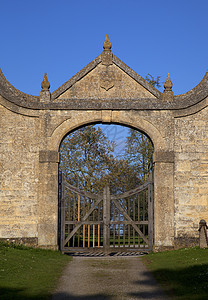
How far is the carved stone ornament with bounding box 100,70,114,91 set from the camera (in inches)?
561

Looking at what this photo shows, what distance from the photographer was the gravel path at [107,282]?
727 centimetres

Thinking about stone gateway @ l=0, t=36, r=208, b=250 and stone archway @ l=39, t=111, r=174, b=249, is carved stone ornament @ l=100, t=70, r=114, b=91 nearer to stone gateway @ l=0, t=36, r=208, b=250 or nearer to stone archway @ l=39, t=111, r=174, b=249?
stone gateway @ l=0, t=36, r=208, b=250

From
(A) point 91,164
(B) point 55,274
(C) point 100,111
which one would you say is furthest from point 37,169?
(A) point 91,164

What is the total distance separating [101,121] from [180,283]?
23.5 feet

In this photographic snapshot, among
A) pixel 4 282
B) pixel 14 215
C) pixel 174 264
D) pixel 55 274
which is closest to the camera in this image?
pixel 4 282

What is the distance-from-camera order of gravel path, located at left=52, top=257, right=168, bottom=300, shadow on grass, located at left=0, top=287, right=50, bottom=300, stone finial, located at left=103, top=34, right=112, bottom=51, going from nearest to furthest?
shadow on grass, located at left=0, top=287, right=50, bottom=300
gravel path, located at left=52, top=257, right=168, bottom=300
stone finial, located at left=103, top=34, right=112, bottom=51

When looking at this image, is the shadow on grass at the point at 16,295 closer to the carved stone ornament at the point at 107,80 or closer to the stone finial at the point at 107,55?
the carved stone ornament at the point at 107,80

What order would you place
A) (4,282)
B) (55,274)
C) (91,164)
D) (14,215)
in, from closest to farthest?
(4,282), (55,274), (14,215), (91,164)

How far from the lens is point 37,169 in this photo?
13.9 metres

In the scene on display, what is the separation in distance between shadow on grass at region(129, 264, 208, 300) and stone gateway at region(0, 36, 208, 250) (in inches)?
169

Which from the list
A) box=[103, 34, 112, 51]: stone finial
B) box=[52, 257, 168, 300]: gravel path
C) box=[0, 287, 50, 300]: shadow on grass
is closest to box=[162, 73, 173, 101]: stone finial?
box=[103, 34, 112, 51]: stone finial

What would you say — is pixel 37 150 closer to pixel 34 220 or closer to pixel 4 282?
pixel 34 220

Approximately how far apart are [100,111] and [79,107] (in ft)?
2.25

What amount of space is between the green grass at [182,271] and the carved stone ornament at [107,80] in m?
5.46
